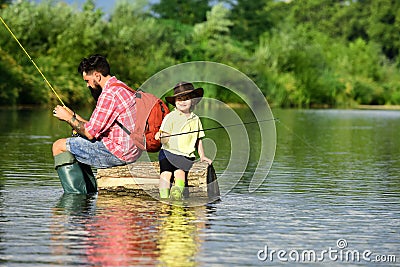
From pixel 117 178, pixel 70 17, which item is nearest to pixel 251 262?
pixel 117 178

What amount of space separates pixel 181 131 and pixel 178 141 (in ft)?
0.39

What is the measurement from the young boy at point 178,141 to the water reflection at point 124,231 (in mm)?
284

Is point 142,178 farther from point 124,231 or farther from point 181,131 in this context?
point 124,231

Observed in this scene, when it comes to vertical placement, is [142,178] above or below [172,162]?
below

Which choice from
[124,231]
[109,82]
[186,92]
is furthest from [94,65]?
[124,231]

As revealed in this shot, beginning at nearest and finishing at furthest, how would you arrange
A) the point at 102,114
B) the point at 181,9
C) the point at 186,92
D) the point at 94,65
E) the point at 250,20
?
1. the point at 102,114
2. the point at 94,65
3. the point at 186,92
4. the point at 181,9
5. the point at 250,20

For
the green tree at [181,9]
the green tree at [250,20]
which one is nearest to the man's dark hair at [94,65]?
the green tree at [250,20]

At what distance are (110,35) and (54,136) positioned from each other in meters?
25.5

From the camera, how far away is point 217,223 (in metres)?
9.48

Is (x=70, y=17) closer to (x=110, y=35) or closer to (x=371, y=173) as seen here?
(x=110, y=35)

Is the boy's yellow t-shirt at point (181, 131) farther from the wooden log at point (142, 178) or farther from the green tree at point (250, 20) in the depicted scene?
the green tree at point (250, 20)

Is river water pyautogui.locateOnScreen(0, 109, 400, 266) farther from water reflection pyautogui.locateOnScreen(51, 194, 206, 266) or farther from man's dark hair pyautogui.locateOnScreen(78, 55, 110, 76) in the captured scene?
man's dark hair pyautogui.locateOnScreen(78, 55, 110, 76)

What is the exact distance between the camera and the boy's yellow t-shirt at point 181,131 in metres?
10.8

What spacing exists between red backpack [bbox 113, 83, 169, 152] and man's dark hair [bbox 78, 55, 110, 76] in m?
0.25
